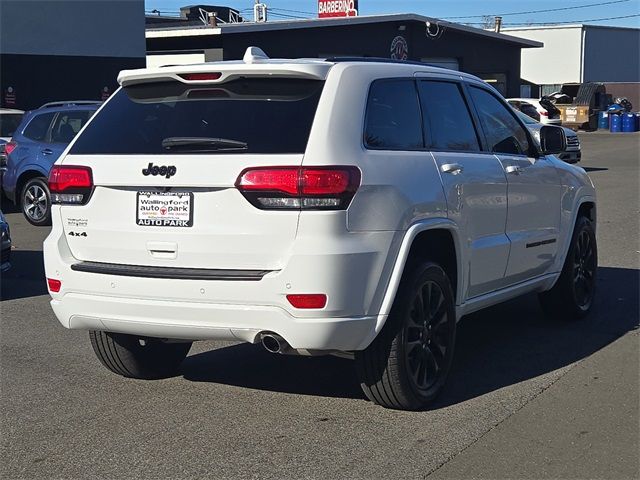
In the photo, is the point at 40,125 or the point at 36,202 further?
the point at 40,125

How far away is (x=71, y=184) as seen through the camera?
557cm

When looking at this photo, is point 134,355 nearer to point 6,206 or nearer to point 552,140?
point 552,140

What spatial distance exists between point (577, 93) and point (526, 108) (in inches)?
726

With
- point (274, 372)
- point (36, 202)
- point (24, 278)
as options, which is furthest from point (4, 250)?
point (36, 202)

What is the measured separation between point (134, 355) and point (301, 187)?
197 centimetres

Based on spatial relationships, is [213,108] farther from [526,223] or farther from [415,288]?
[526,223]

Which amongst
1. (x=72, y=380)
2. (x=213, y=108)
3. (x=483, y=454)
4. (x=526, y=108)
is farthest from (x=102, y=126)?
(x=526, y=108)

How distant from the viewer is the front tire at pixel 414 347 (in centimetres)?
540

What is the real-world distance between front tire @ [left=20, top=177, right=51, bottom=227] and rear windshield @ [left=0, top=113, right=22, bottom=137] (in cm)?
287

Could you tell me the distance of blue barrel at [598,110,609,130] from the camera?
50562mm

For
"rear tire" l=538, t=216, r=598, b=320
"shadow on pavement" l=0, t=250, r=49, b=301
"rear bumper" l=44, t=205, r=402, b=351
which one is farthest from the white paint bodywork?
"shadow on pavement" l=0, t=250, r=49, b=301

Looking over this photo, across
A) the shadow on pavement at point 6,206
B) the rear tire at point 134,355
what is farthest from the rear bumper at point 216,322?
the shadow on pavement at point 6,206

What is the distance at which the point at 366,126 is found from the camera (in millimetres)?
5363

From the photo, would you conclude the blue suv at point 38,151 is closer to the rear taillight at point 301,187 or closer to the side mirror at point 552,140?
the side mirror at point 552,140
